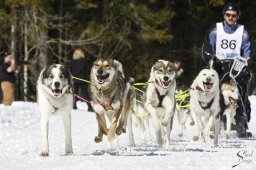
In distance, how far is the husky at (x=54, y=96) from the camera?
6.35 meters

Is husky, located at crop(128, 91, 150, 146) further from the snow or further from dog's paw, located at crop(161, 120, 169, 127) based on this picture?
dog's paw, located at crop(161, 120, 169, 127)

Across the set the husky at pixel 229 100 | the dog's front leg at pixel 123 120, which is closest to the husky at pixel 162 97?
the dog's front leg at pixel 123 120

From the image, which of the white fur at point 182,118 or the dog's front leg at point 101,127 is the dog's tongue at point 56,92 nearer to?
the dog's front leg at point 101,127

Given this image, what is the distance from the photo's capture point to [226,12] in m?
8.41

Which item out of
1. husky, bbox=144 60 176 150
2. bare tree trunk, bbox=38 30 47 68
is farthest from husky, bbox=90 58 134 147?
bare tree trunk, bbox=38 30 47 68

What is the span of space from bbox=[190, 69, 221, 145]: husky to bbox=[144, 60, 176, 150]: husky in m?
0.55

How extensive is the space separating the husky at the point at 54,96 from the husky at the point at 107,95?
0.60m

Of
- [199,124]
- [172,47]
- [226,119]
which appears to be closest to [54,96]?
[199,124]

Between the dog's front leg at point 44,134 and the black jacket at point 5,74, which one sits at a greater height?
the black jacket at point 5,74

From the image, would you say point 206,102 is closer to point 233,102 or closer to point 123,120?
point 123,120

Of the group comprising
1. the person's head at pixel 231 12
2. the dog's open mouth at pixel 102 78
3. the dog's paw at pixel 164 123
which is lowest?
the dog's paw at pixel 164 123

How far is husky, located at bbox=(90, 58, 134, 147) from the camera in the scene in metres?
7.04

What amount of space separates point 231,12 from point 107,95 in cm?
220

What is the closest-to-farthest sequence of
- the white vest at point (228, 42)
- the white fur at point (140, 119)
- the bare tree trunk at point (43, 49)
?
the white fur at point (140, 119), the white vest at point (228, 42), the bare tree trunk at point (43, 49)
